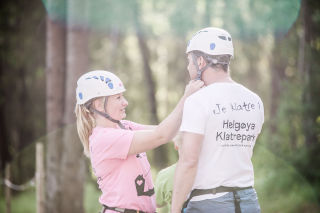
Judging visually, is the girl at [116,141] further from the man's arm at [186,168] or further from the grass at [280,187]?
the grass at [280,187]

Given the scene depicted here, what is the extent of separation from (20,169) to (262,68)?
49.8ft

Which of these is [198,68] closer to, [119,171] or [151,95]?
[119,171]

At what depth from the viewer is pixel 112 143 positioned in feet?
10.8

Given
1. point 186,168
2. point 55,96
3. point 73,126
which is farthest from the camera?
point 55,96

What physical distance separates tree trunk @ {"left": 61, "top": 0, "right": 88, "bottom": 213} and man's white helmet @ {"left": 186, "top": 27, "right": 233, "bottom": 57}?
6504 millimetres

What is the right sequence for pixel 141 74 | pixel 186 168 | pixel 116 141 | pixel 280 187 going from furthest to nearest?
pixel 141 74, pixel 280 187, pixel 116 141, pixel 186 168

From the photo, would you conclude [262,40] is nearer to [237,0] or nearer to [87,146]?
[237,0]

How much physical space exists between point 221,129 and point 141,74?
24.4 m

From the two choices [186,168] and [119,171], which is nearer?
[186,168]

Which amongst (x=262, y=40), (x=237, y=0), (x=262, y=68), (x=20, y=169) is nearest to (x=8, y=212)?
(x=20, y=169)

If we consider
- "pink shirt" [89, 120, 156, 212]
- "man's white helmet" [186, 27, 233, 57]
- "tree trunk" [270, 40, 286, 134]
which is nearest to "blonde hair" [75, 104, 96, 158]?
"pink shirt" [89, 120, 156, 212]

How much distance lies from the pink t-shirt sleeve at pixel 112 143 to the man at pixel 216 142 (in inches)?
17.8

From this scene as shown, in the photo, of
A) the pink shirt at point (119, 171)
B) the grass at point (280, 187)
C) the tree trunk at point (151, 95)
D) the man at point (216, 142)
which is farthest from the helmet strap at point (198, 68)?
the tree trunk at point (151, 95)

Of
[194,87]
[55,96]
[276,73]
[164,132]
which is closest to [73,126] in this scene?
[55,96]
